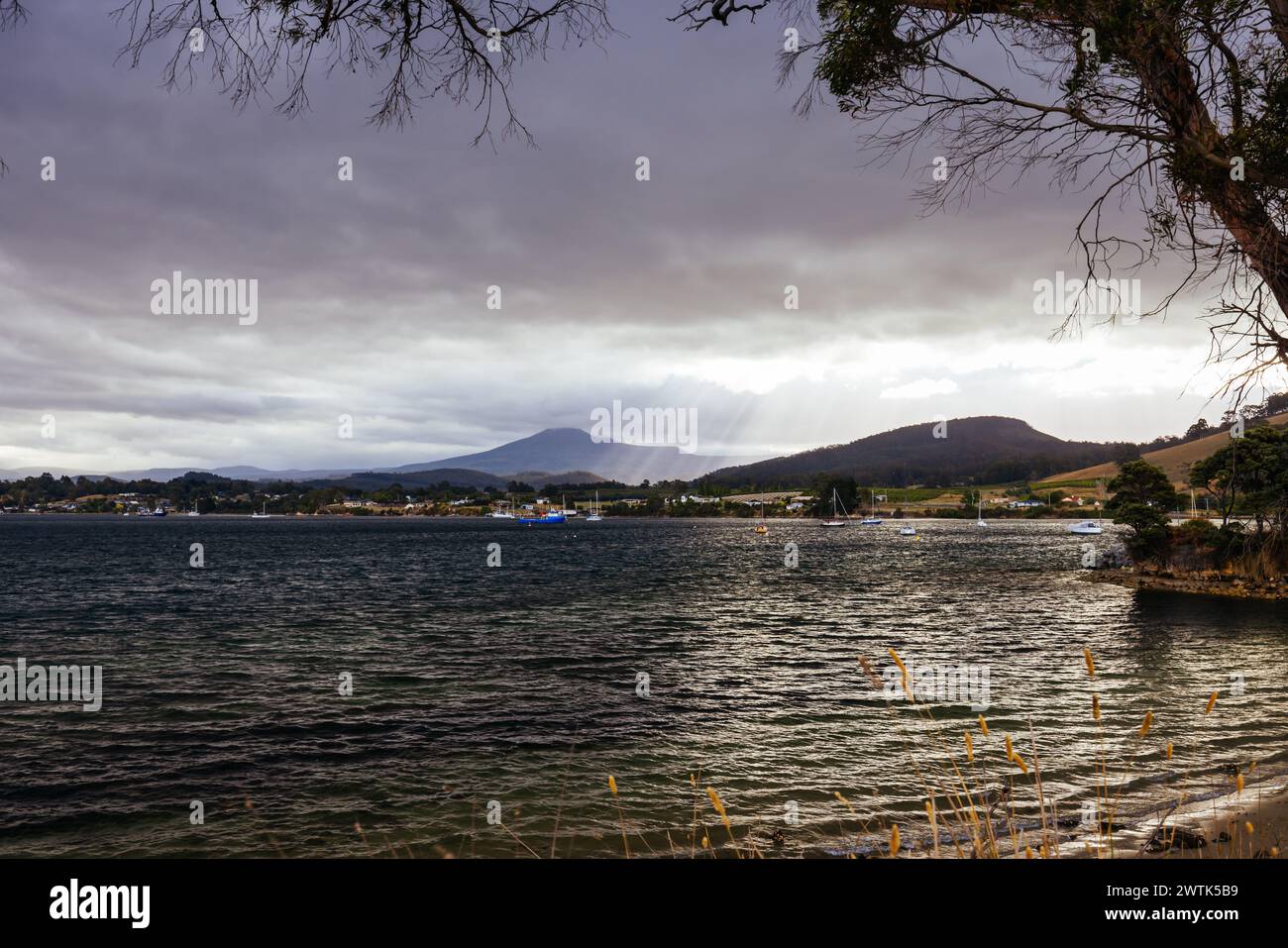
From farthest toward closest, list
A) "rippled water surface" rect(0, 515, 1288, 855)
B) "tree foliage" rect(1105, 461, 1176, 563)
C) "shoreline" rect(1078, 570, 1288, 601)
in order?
"tree foliage" rect(1105, 461, 1176, 563)
"shoreline" rect(1078, 570, 1288, 601)
"rippled water surface" rect(0, 515, 1288, 855)

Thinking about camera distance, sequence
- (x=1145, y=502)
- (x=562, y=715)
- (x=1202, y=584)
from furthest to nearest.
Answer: (x=1145, y=502) → (x=1202, y=584) → (x=562, y=715)

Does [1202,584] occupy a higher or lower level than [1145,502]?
lower

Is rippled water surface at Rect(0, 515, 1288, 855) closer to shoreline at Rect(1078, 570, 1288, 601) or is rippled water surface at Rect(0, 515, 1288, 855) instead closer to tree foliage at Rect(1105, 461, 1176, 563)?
shoreline at Rect(1078, 570, 1288, 601)

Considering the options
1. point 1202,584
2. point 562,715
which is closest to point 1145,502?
point 1202,584

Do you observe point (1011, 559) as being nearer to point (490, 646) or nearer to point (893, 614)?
point (893, 614)

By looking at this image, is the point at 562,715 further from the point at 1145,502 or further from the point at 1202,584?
the point at 1145,502

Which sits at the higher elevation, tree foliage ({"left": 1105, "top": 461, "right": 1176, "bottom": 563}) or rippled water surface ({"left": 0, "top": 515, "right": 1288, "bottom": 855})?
tree foliage ({"left": 1105, "top": 461, "right": 1176, "bottom": 563})

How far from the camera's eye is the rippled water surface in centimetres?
1418

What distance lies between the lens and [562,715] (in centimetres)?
2197

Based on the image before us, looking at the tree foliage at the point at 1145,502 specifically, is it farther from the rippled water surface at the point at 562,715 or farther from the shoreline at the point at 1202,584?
the rippled water surface at the point at 562,715

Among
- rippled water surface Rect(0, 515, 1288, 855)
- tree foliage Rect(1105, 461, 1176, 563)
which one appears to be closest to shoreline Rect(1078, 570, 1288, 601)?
tree foliage Rect(1105, 461, 1176, 563)

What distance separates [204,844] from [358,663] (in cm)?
1766

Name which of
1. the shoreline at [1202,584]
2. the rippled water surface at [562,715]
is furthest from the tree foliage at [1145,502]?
the rippled water surface at [562,715]
